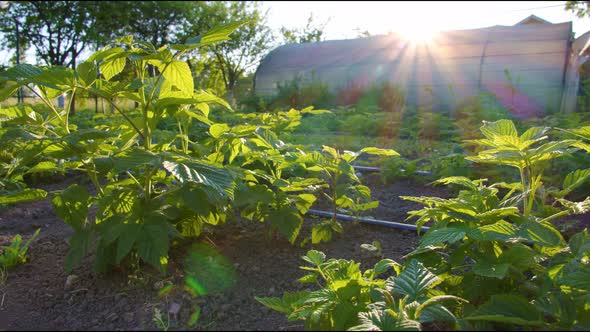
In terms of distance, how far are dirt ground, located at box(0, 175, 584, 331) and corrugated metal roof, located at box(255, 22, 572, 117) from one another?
22.6ft

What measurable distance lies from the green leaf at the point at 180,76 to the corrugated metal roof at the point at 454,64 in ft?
24.3

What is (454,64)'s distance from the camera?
9625 mm

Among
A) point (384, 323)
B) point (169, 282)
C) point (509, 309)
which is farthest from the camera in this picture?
point (169, 282)

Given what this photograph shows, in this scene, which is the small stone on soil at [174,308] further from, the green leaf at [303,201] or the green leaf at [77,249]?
the green leaf at [303,201]

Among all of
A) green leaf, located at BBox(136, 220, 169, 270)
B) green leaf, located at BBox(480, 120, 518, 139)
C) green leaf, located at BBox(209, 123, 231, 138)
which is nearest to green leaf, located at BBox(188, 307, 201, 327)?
green leaf, located at BBox(136, 220, 169, 270)

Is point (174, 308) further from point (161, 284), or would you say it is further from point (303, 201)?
point (303, 201)

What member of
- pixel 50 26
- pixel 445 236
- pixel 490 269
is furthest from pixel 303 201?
pixel 50 26

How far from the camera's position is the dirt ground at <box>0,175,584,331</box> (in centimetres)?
129

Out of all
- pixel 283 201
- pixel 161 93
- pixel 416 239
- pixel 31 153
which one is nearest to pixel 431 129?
pixel 416 239

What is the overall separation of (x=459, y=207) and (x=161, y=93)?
1.14 metres

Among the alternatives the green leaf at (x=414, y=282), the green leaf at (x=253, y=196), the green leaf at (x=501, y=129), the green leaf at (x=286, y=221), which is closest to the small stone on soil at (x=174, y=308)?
the green leaf at (x=253, y=196)

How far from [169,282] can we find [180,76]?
0.74 metres

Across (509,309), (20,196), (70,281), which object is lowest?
(70,281)

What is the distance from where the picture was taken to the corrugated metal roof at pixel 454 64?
855 centimetres
